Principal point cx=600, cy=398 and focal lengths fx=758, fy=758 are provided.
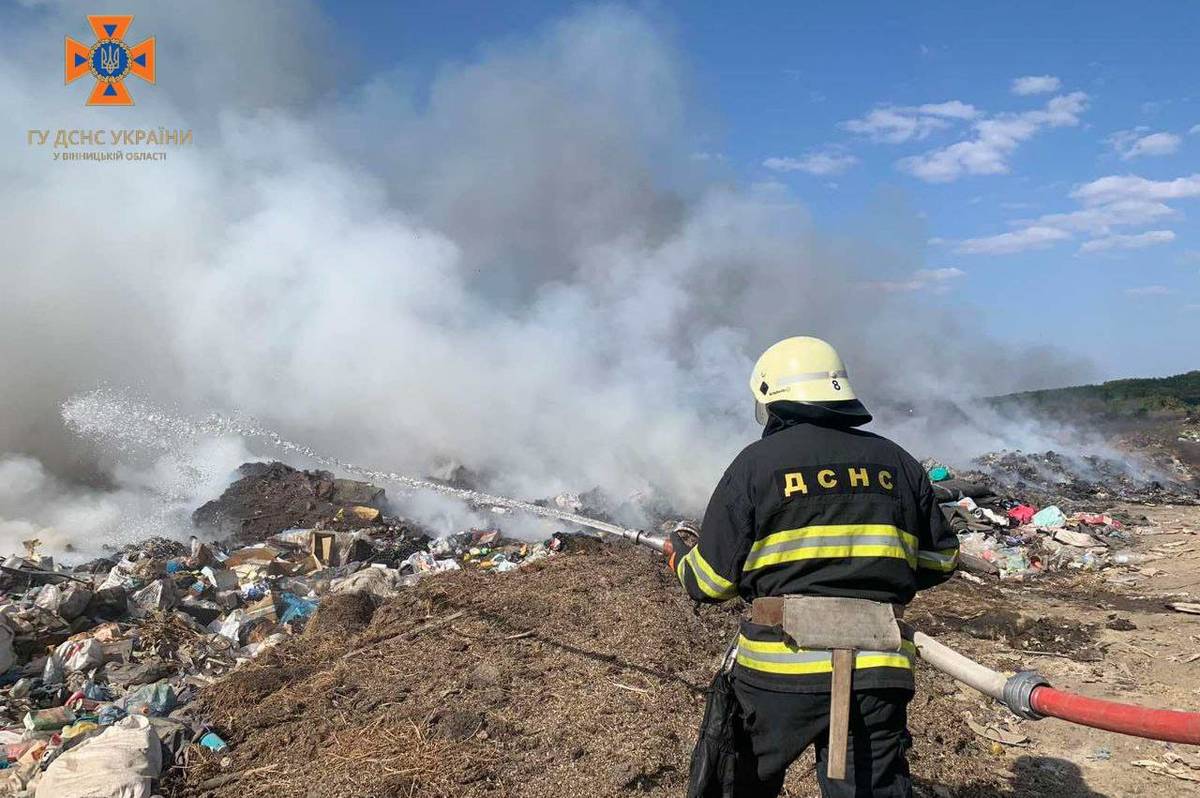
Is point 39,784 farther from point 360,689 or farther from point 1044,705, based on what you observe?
point 1044,705

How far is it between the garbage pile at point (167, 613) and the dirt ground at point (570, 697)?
37 cm

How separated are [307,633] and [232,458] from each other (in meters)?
8.07

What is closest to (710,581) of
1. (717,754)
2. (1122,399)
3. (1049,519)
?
(717,754)

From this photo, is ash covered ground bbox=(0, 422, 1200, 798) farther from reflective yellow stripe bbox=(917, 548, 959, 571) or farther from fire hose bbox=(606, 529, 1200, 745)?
reflective yellow stripe bbox=(917, 548, 959, 571)

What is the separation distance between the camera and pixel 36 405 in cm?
1348

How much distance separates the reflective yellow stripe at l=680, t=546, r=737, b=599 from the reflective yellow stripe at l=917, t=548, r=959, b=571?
61cm

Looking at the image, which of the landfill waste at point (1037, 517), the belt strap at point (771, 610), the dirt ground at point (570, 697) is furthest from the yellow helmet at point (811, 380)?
the landfill waste at point (1037, 517)

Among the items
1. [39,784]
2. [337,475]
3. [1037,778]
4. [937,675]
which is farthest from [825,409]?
[337,475]

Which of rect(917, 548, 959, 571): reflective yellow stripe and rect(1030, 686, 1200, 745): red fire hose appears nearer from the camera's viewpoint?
rect(1030, 686, 1200, 745): red fire hose

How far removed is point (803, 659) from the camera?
2188 millimetres

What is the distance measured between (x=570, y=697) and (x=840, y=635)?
92.7 inches

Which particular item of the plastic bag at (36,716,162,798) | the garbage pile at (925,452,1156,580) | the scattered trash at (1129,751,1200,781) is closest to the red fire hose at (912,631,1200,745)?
the scattered trash at (1129,751,1200,781)

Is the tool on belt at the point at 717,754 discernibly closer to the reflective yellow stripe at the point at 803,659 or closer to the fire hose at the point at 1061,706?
the reflective yellow stripe at the point at 803,659

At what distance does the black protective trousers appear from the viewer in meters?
2.18
